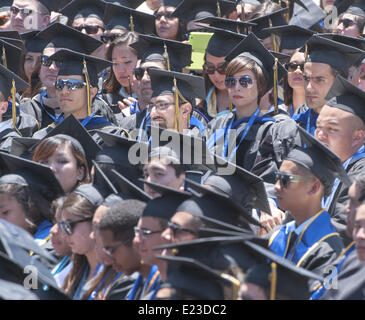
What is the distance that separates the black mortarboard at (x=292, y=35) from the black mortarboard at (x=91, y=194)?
342 cm

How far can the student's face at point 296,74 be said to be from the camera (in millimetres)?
7000

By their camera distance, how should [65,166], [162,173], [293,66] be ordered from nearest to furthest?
[162,173] < [65,166] < [293,66]

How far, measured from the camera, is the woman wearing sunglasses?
4.80 metres

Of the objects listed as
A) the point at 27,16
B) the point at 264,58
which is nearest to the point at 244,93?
the point at 264,58

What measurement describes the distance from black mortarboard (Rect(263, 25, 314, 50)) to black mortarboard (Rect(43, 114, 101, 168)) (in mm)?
2565

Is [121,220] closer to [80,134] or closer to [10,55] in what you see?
[80,134]

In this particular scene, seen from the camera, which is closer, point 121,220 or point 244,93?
point 121,220

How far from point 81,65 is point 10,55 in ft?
3.96

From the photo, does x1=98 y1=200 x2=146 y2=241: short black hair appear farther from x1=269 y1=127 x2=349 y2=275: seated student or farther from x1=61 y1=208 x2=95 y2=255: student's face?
x1=269 y1=127 x2=349 y2=275: seated student

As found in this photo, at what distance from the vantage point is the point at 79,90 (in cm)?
695

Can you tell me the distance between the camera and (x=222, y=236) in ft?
13.1

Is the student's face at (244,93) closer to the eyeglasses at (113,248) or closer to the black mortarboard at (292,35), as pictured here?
the black mortarboard at (292,35)

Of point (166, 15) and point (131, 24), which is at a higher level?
point (166, 15)

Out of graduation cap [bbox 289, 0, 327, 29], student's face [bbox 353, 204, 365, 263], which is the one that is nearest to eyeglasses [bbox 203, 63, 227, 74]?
graduation cap [bbox 289, 0, 327, 29]
